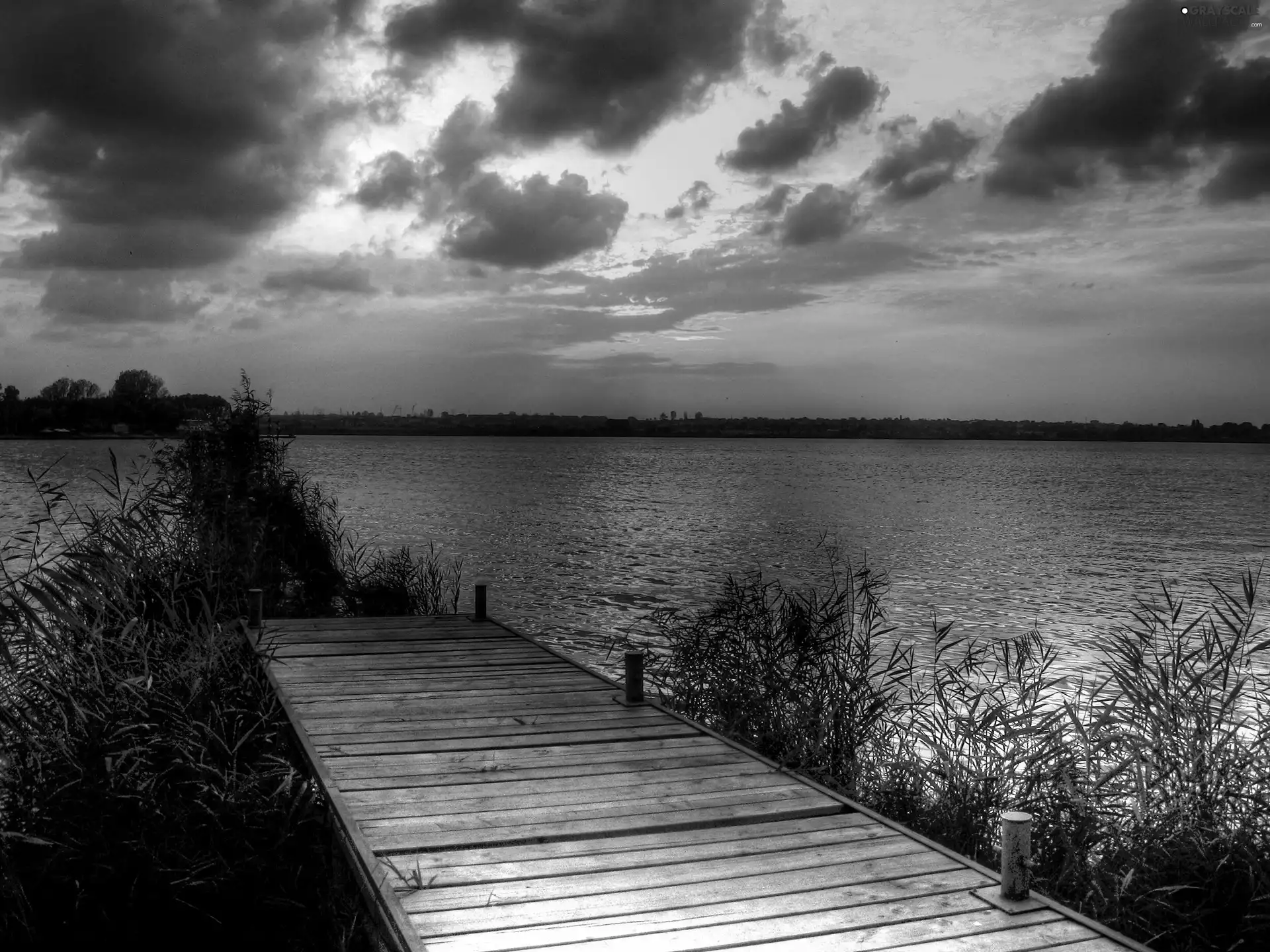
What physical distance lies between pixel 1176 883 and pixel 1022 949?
177cm

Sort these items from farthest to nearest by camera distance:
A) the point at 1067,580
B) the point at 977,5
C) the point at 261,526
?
the point at 1067,580 → the point at 977,5 → the point at 261,526

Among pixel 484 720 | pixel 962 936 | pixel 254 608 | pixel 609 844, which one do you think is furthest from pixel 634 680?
pixel 254 608

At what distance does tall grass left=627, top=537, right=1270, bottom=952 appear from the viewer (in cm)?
430

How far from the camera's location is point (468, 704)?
650 cm

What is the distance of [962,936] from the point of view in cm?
322

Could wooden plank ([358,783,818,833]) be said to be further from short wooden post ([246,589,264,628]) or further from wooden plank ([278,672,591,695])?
short wooden post ([246,589,264,628])

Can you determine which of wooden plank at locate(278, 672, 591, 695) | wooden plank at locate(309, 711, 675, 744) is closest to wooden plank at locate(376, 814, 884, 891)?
wooden plank at locate(309, 711, 675, 744)

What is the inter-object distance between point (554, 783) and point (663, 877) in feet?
4.17

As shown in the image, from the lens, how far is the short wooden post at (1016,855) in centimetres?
341

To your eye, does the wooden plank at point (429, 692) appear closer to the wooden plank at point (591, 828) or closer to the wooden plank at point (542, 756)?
the wooden plank at point (542, 756)

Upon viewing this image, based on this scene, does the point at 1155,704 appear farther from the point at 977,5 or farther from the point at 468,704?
the point at 977,5

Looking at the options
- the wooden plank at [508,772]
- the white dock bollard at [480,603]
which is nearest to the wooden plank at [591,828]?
the wooden plank at [508,772]

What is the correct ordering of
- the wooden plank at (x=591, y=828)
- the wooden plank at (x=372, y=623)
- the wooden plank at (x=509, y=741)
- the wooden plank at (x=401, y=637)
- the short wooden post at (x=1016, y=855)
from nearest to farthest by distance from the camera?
the short wooden post at (x=1016, y=855) → the wooden plank at (x=591, y=828) → the wooden plank at (x=509, y=741) → the wooden plank at (x=401, y=637) → the wooden plank at (x=372, y=623)

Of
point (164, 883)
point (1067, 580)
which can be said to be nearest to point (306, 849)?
point (164, 883)
